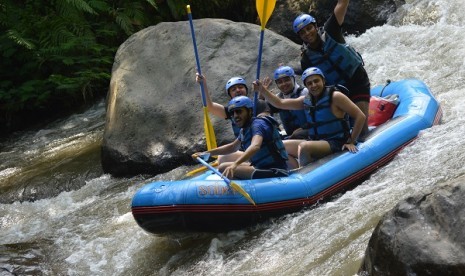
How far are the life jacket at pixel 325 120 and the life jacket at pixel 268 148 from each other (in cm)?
41

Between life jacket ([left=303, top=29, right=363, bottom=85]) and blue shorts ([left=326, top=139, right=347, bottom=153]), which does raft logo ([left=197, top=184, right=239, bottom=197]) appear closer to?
blue shorts ([left=326, top=139, right=347, bottom=153])

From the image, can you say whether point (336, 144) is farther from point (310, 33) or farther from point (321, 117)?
point (310, 33)

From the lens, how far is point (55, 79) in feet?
29.8

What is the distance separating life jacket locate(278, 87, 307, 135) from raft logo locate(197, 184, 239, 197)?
1.16m

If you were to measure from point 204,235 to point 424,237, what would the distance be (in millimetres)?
2390

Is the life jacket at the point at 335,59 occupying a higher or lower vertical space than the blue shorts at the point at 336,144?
higher

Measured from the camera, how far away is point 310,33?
5.08m

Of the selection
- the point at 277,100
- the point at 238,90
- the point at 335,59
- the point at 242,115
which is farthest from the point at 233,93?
the point at 335,59

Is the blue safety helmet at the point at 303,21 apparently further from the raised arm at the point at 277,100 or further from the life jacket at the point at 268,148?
the life jacket at the point at 268,148

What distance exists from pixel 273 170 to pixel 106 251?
5.00 ft

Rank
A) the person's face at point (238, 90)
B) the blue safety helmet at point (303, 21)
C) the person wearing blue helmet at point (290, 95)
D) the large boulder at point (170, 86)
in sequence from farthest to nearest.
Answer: the large boulder at point (170, 86), the person wearing blue helmet at point (290, 95), the person's face at point (238, 90), the blue safety helmet at point (303, 21)

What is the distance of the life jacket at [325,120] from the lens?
490 cm

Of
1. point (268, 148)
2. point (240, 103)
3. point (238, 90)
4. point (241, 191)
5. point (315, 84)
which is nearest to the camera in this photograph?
point (241, 191)

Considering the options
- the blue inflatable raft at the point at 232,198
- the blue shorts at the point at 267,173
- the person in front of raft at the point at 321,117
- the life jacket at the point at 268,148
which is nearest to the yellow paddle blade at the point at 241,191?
the blue inflatable raft at the point at 232,198
